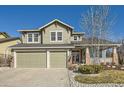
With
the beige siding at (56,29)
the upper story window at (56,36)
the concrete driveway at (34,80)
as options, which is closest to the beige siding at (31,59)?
the beige siding at (56,29)

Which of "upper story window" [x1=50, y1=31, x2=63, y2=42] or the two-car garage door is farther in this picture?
"upper story window" [x1=50, y1=31, x2=63, y2=42]

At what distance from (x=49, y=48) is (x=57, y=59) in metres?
1.55

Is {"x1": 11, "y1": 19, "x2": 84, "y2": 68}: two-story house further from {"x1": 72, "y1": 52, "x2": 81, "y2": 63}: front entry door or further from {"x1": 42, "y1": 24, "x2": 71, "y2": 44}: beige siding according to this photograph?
{"x1": 72, "y1": 52, "x2": 81, "y2": 63}: front entry door

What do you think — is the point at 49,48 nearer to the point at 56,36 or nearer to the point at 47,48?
the point at 47,48

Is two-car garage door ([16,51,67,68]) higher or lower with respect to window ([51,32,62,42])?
lower

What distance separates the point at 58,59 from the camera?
2703 cm

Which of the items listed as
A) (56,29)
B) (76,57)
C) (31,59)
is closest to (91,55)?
(76,57)

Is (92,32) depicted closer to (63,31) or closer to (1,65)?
(63,31)

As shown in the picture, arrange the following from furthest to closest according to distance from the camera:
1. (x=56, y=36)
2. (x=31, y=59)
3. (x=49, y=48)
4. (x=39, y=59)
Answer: (x=56, y=36) → (x=31, y=59) → (x=39, y=59) → (x=49, y=48)

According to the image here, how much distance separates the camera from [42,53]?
2725cm

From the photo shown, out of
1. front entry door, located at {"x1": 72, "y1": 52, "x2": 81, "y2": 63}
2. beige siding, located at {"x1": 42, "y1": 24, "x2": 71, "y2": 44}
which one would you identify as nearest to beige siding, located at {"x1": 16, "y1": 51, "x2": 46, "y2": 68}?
beige siding, located at {"x1": 42, "y1": 24, "x2": 71, "y2": 44}

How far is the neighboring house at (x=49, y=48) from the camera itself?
27000mm

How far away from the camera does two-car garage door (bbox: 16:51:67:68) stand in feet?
88.6
